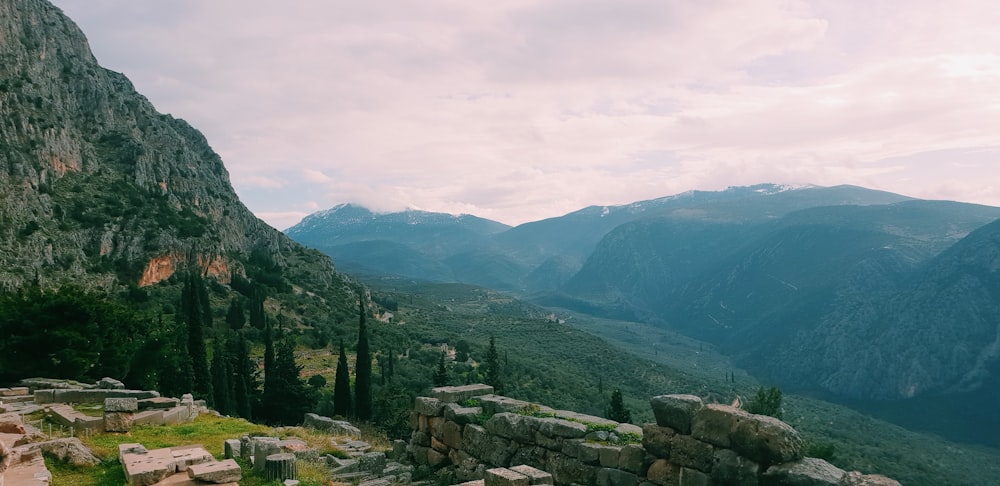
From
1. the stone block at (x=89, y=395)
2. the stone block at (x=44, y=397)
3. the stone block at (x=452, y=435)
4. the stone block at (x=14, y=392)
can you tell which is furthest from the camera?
the stone block at (x=14, y=392)

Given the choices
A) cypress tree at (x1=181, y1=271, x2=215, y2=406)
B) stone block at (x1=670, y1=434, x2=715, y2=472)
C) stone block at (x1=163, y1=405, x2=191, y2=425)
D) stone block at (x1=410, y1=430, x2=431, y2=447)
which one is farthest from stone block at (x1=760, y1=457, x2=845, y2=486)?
cypress tree at (x1=181, y1=271, x2=215, y2=406)

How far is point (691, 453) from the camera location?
32.0 ft

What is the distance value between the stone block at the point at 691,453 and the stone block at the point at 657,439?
0.11m

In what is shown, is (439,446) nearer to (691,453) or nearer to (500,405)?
(500,405)

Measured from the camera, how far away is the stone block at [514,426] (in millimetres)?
12500

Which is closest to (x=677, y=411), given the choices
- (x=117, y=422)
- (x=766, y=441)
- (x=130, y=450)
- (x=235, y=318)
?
(x=766, y=441)

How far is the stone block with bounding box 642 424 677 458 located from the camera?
1023cm

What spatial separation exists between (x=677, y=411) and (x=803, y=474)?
7.31ft

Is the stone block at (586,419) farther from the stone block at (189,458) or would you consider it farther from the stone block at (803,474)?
the stone block at (189,458)

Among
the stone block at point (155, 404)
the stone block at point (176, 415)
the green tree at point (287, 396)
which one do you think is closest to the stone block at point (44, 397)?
the stone block at point (155, 404)

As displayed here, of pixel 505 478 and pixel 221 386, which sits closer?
pixel 505 478

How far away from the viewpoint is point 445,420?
1459 cm

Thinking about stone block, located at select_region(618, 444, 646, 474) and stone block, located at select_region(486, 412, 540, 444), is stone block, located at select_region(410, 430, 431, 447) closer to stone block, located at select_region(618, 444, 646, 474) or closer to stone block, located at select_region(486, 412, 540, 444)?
stone block, located at select_region(486, 412, 540, 444)

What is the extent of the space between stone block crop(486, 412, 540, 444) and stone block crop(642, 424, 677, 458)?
2599mm
